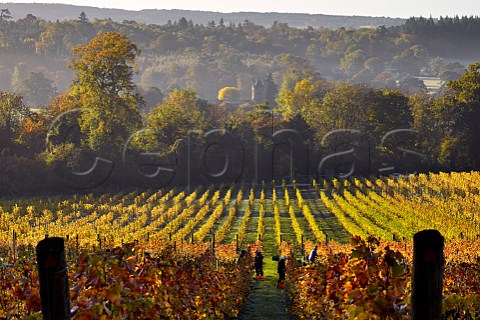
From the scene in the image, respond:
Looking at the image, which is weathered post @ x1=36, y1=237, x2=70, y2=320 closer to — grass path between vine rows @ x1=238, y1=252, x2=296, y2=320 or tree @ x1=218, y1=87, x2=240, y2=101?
grass path between vine rows @ x1=238, y1=252, x2=296, y2=320

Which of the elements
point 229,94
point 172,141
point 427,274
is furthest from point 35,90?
point 427,274

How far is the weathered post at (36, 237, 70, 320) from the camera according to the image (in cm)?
305

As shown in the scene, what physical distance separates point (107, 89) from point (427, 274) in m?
47.2

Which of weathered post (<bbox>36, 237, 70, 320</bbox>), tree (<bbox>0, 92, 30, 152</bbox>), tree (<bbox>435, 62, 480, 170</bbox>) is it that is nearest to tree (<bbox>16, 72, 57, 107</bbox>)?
tree (<bbox>0, 92, 30, 152</bbox>)

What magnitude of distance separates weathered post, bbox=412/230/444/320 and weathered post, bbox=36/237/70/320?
1737mm

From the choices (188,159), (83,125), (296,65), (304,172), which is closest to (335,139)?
(304,172)

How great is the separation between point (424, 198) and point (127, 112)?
23567 mm

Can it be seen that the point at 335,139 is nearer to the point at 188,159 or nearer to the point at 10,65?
the point at 188,159

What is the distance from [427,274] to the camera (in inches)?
121

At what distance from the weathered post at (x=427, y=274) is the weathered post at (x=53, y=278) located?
1737 millimetres

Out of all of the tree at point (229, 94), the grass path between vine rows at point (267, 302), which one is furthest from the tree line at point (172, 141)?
the tree at point (229, 94)

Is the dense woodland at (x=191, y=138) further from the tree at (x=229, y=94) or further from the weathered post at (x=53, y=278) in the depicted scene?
the tree at (x=229, y=94)

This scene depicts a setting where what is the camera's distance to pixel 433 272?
3072 mm

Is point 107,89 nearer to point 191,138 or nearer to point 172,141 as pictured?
point 172,141
